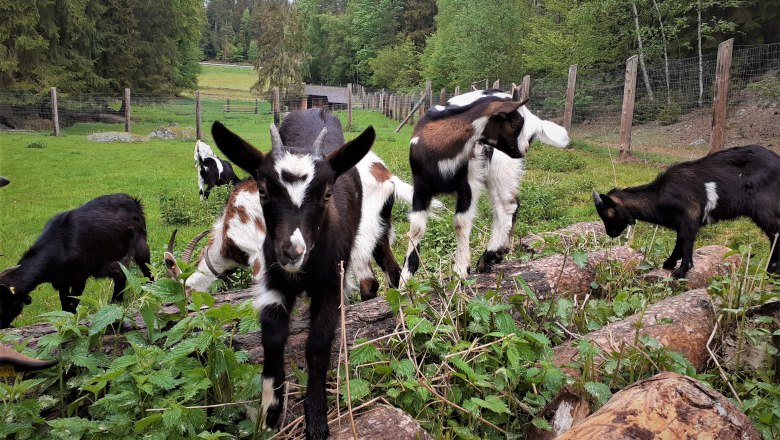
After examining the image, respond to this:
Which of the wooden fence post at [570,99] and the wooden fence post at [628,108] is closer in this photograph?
the wooden fence post at [628,108]

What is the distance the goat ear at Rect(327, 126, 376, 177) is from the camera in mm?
2490

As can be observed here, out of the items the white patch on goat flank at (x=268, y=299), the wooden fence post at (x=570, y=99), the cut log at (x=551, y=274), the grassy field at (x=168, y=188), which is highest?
the wooden fence post at (x=570, y=99)

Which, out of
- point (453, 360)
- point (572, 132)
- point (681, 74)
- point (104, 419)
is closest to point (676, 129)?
point (681, 74)

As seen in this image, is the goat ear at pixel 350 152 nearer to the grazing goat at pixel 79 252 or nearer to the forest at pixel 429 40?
the grazing goat at pixel 79 252

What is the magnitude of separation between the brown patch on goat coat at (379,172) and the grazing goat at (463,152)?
0.77 ft

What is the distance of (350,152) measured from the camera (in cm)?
254

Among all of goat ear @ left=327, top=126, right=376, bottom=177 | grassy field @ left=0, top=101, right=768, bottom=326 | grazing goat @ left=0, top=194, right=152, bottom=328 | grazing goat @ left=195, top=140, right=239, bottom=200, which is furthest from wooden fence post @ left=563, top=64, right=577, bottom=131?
goat ear @ left=327, top=126, right=376, bottom=177

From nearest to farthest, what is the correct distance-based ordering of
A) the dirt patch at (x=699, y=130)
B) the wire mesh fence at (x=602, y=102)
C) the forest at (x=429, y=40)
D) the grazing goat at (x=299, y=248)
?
the grazing goat at (x=299, y=248)
the wire mesh fence at (x=602, y=102)
the dirt patch at (x=699, y=130)
the forest at (x=429, y=40)

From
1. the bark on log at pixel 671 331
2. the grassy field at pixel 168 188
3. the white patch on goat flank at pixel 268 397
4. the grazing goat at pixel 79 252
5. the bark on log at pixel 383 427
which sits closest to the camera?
the bark on log at pixel 383 427

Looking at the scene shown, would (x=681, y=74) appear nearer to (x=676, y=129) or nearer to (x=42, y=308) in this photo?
(x=676, y=129)

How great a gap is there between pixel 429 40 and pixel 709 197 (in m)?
41.4

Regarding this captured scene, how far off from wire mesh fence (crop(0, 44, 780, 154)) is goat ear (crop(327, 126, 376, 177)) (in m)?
10.3

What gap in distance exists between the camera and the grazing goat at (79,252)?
4387 mm

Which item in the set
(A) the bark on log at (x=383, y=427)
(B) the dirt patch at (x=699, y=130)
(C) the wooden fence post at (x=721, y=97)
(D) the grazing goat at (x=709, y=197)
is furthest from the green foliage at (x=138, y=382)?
(B) the dirt patch at (x=699, y=130)
